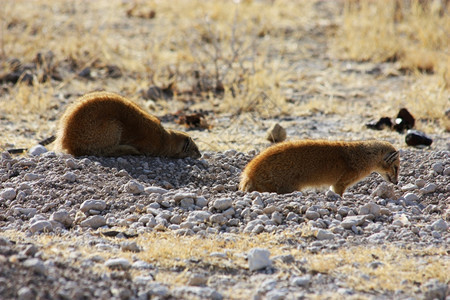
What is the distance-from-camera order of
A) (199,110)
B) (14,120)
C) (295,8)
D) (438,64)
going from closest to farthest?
1. (14,120)
2. (199,110)
3. (438,64)
4. (295,8)

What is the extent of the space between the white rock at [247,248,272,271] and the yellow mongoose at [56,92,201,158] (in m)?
3.24

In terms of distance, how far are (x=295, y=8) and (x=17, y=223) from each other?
13.3 meters

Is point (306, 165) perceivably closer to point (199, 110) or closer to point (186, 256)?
point (186, 256)

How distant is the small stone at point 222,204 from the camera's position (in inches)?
227

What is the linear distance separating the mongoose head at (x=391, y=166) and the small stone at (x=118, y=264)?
3685 millimetres

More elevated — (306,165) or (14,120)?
(306,165)

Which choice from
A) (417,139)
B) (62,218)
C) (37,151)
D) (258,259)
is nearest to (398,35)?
(417,139)

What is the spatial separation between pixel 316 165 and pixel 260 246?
1.77 meters

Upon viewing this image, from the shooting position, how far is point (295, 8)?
1745 centimetres

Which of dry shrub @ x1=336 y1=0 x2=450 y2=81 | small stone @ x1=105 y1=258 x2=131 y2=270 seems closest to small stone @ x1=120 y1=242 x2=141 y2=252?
small stone @ x1=105 y1=258 x2=131 y2=270

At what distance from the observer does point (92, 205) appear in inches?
225

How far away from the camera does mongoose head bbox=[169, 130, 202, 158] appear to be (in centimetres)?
783

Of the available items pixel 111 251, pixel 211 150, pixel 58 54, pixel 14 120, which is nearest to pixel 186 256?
pixel 111 251

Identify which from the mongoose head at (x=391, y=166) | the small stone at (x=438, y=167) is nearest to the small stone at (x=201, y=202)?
the mongoose head at (x=391, y=166)
